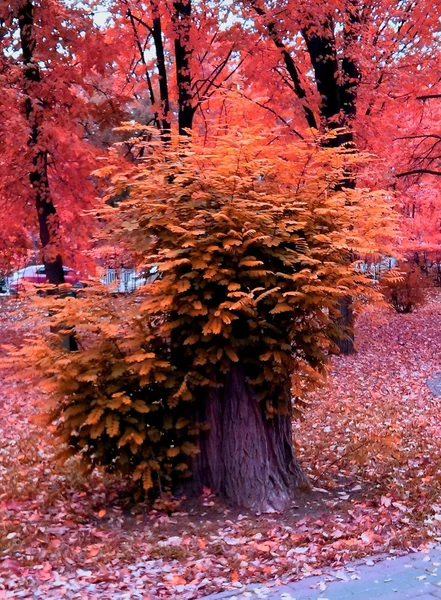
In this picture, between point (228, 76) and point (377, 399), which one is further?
point (228, 76)

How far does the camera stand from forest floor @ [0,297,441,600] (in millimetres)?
4523

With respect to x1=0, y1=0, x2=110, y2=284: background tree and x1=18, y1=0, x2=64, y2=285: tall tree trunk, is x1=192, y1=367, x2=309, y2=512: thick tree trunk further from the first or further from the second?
x1=18, y1=0, x2=64, y2=285: tall tree trunk

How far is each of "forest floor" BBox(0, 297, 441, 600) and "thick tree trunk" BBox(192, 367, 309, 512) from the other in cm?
15

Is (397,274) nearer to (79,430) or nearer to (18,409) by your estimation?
Result: (79,430)

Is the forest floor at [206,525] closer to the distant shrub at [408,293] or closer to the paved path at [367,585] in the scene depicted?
the paved path at [367,585]

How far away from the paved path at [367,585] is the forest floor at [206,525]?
12 cm

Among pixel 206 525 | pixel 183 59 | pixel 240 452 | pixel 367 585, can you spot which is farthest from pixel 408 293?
pixel 367 585

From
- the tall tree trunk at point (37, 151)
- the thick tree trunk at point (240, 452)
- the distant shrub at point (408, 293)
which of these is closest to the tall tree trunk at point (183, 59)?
the tall tree trunk at point (37, 151)

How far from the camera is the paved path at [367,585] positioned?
160 inches

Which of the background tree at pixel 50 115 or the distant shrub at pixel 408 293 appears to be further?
the distant shrub at pixel 408 293

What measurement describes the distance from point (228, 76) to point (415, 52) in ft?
11.6

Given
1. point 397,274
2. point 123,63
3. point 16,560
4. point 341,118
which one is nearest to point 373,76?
point 341,118

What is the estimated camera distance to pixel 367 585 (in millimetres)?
4215

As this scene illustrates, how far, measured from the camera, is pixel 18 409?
402 inches
